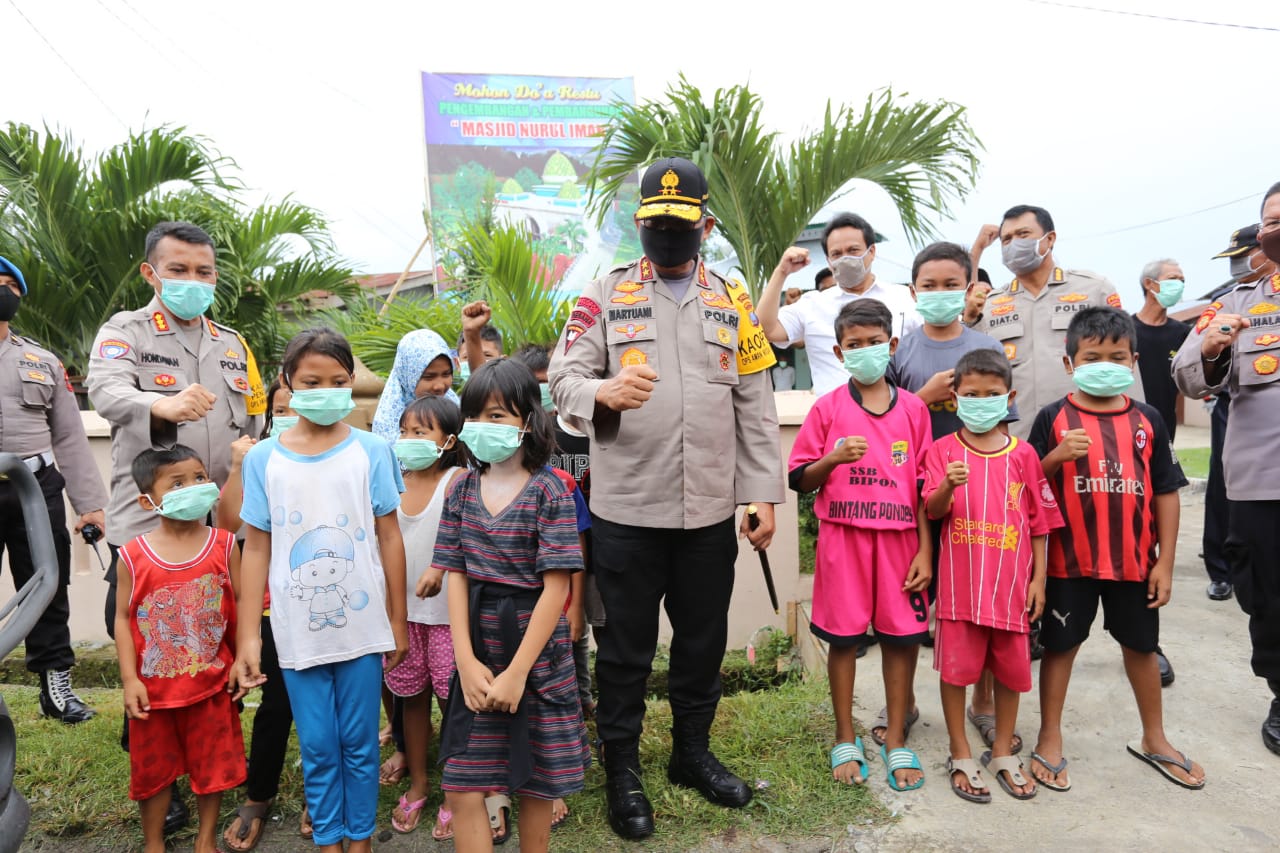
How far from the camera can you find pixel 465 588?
2.31m

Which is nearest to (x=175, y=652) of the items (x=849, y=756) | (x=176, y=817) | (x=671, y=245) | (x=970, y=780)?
(x=176, y=817)

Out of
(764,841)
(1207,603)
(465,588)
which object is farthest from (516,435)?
(1207,603)

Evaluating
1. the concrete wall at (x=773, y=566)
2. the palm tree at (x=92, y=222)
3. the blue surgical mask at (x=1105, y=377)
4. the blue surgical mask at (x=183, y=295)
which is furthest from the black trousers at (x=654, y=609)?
the palm tree at (x=92, y=222)

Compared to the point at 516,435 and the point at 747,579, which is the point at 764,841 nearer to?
the point at 516,435

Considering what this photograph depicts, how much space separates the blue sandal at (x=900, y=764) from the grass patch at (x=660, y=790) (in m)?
0.10

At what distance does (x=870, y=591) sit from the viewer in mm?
2889

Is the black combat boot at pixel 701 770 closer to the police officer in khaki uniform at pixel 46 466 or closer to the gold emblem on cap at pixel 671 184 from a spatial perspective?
the gold emblem on cap at pixel 671 184

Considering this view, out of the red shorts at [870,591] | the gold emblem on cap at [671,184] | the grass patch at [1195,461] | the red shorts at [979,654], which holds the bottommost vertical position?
the grass patch at [1195,461]

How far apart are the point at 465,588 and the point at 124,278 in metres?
5.91

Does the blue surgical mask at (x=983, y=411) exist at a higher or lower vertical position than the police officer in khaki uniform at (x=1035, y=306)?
lower

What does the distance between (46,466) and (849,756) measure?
357 centimetres

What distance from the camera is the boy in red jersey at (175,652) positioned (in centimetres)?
249

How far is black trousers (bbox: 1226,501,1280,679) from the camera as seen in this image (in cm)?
300

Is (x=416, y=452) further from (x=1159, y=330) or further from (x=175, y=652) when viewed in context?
(x=1159, y=330)
